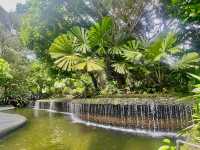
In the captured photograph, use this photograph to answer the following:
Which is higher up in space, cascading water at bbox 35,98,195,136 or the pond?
cascading water at bbox 35,98,195,136

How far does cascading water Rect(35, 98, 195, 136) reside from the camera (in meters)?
11.2

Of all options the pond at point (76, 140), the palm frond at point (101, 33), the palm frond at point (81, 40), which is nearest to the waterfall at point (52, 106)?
the palm frond at point (81, 40)

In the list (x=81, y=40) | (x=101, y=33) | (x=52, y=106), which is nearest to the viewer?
(x=101, y=33)

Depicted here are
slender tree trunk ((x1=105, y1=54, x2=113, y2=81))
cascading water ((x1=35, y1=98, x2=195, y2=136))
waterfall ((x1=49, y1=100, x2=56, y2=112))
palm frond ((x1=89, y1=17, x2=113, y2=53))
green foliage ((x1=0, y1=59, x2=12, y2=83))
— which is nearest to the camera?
cascading water ((x1=35, y1=98, x2=195, y2=136))

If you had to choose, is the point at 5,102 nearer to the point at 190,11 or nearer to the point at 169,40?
the point at 169,40

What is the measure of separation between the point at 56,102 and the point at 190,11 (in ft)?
57.8

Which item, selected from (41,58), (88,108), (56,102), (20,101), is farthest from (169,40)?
(20,101)

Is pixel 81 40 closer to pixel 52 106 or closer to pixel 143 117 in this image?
pixel 143 117

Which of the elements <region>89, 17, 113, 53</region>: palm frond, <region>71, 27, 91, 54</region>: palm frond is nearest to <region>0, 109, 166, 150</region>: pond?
<region>71, 27, 91, 54</region>: palm frond

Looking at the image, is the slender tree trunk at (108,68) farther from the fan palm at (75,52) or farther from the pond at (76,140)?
the pond at (76,140)

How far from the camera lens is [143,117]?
39.7 feet

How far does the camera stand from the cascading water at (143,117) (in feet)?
36.8

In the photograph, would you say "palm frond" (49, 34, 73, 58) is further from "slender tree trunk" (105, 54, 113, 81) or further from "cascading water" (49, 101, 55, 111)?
"cascading water" (49, 101, 55, 111)

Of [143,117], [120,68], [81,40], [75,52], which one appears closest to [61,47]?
[75,52]
